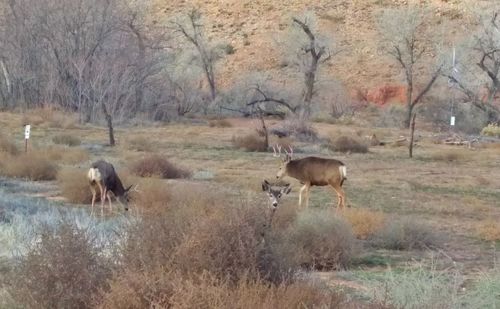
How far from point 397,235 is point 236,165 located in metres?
14.8

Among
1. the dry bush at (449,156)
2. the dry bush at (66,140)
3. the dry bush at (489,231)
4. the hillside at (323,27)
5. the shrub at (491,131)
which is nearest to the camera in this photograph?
the dry bush at (489,231)

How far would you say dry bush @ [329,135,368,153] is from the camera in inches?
1380

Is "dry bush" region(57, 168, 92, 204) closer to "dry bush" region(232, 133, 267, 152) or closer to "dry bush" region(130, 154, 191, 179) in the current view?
"dry bush" region(130, 154, 191, 179)

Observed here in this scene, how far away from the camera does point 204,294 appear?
19.4 feet

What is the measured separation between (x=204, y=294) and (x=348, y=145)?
29.5 m

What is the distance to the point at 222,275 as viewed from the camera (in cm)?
656

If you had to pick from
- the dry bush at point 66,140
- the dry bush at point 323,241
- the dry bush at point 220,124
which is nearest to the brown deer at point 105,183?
the dry bush at point 323,241

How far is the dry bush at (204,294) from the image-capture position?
19.4 feet

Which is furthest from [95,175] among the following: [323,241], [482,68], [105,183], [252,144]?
[482,68]

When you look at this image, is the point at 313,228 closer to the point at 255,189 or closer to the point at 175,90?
the point at 255,189

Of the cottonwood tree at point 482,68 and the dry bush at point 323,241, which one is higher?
the cottonwood tree at point 482,68

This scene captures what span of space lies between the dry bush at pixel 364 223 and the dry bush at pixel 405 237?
1.36 feet

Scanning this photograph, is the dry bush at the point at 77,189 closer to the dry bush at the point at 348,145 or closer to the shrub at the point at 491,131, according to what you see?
the dry bush at the point at 348,145

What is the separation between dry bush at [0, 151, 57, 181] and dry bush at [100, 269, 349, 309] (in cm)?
1660
